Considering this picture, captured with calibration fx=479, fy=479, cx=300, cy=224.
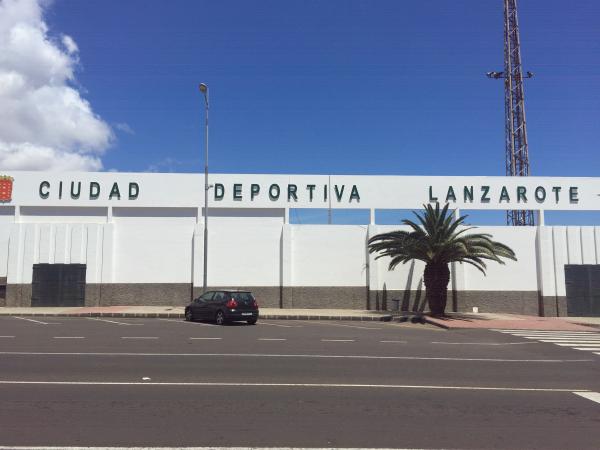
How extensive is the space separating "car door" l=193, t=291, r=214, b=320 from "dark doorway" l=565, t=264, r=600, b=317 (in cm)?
1954

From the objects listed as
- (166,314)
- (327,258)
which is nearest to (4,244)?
(166,314)

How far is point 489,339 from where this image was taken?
49.6 feet

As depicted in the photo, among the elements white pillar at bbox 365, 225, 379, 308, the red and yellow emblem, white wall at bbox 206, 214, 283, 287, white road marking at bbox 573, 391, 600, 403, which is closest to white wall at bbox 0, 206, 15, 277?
the red and yellow emblem

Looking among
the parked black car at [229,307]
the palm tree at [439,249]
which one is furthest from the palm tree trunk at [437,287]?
the parked black car at [229,307]

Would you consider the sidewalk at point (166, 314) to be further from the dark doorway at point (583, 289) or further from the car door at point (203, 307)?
the dark doorway at point (583, 289)

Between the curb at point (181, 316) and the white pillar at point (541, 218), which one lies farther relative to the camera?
the white pillar at point (541, 218)

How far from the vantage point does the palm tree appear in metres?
22.2

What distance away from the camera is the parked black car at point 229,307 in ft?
60.2

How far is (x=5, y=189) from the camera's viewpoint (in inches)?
1045

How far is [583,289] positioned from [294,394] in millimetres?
24756

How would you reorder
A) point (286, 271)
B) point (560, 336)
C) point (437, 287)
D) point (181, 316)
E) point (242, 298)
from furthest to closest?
point (286, 271) → point (437, 287) → point (181, 316) → point (242, 298) → point (560, 336)

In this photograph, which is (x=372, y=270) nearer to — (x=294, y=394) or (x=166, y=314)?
(x=166, y=314)

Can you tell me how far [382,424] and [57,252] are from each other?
81.7 ft

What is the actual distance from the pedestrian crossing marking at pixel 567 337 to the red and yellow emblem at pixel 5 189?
25731mm
